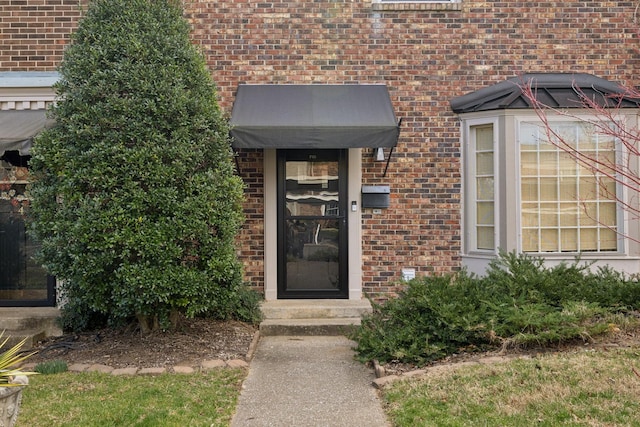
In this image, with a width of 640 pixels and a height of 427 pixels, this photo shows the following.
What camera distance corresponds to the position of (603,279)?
20.7 ft

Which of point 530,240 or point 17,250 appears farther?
point 530,240

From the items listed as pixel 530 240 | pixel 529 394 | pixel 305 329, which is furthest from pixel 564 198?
pixel 529 394

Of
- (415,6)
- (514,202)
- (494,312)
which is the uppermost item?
Answer: (415,6)

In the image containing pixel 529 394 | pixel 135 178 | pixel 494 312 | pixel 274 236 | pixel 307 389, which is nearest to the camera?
pixel 529 394

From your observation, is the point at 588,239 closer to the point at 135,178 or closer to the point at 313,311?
the point at 313,311

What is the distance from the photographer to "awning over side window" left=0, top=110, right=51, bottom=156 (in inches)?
255

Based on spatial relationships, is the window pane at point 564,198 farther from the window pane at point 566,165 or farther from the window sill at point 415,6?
the window sill at point 415,6

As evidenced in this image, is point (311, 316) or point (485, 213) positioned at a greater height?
point (485, 213)

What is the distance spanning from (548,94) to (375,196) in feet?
8.84

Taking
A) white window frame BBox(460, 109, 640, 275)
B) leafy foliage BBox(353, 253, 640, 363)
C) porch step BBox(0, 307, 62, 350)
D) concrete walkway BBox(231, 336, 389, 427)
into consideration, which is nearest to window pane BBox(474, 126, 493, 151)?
white window frame BBox(460, 109, 640, 275)

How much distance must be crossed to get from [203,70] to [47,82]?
7.85ft

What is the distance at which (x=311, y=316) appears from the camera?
735cm

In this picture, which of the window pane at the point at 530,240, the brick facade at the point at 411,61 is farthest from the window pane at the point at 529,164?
the brick facade at the point at 411,61

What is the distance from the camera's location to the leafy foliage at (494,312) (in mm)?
5289
